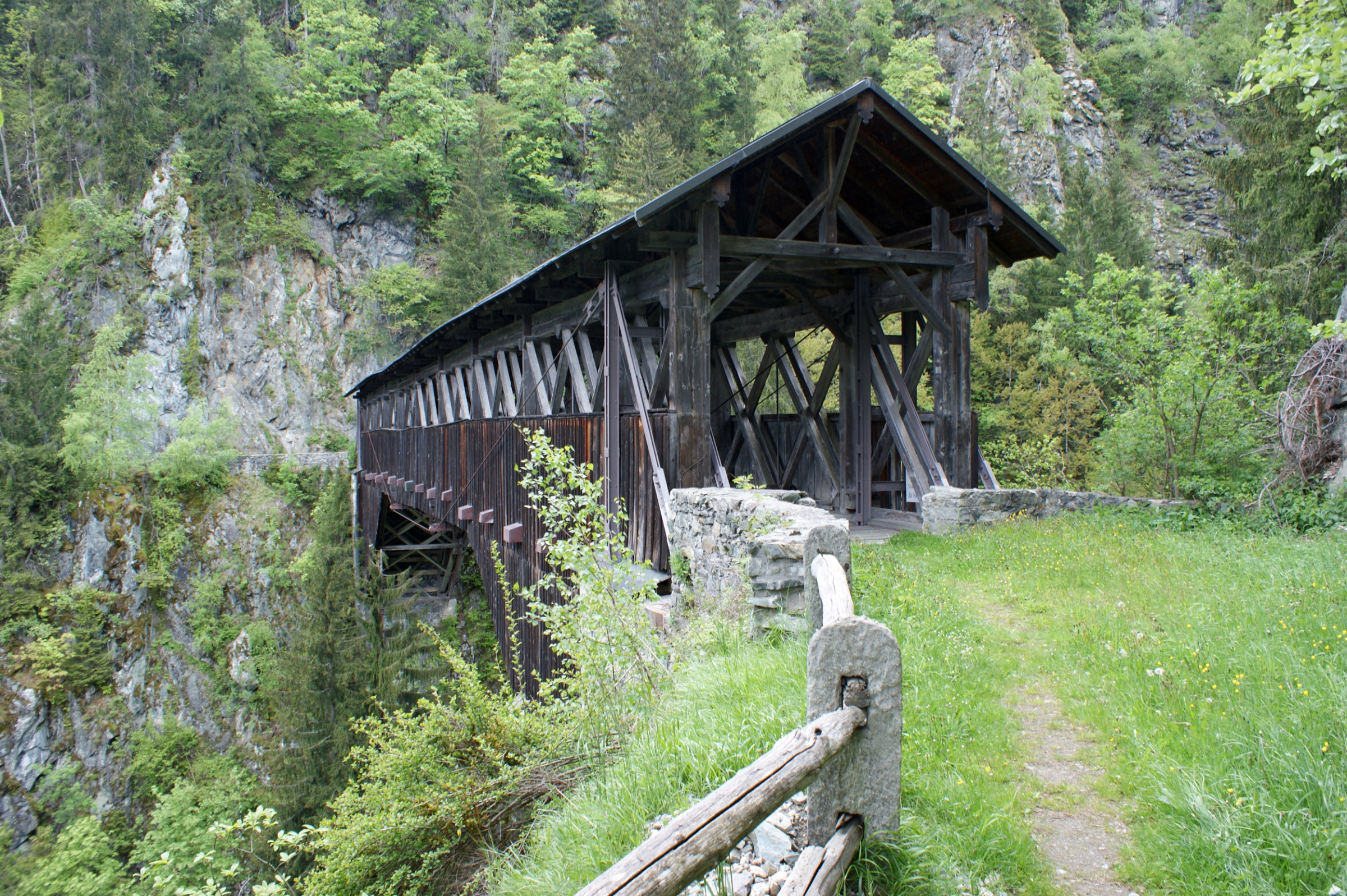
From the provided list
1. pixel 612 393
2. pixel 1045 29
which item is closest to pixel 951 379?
pixel 612 393

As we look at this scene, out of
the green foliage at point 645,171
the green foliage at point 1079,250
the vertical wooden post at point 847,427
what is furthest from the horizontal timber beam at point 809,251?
the green foliage at point 645,171

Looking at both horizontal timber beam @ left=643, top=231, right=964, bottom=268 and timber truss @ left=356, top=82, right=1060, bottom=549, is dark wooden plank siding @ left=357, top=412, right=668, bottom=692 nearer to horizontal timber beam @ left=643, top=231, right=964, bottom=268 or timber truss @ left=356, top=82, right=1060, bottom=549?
timber truss @ left=356, top=82, right=1060, bottom=549

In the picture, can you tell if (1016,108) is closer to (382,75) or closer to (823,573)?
(382,75)

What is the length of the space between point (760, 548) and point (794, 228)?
5.11 metres

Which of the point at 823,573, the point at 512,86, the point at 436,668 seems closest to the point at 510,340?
the point at 436,668

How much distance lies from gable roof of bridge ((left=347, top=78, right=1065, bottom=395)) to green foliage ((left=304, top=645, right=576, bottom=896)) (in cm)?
460

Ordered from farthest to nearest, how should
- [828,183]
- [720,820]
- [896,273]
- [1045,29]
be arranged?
[1045,29], [896,273], [828,183], [720,820]

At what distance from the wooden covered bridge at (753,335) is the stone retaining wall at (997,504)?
0.57 meters

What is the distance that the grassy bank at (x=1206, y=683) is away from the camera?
237 cm

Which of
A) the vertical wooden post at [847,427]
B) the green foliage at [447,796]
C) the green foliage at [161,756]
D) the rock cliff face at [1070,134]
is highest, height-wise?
the rock cliff face at [1070,134]

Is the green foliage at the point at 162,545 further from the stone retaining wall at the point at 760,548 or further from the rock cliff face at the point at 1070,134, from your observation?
the rock cliff face at the point at 1070,134

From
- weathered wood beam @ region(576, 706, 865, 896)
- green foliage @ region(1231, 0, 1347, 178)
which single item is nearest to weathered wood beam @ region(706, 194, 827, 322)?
green foliage @ region(1231, 0, 1347, 178)

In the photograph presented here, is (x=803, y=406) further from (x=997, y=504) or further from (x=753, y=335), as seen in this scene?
(x=997, y=504)

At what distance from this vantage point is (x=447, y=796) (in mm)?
4195
